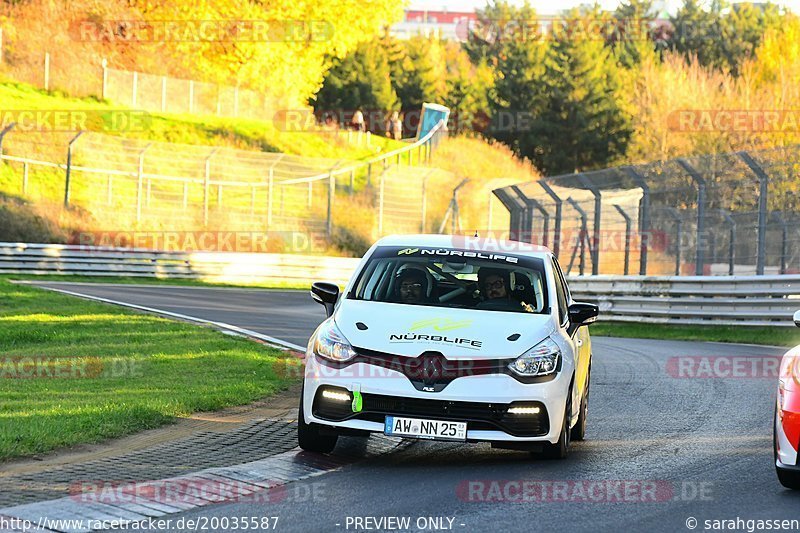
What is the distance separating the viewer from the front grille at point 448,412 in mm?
8258

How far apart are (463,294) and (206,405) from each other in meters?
2.56

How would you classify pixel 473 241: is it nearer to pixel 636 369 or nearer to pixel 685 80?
pixel 636 369

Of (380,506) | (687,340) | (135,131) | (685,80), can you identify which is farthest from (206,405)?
(685,80)

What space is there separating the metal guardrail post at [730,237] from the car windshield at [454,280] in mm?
12929

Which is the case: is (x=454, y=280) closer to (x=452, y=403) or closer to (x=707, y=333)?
(x=452, y=403)

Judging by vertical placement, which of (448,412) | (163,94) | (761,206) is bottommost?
(448,412)

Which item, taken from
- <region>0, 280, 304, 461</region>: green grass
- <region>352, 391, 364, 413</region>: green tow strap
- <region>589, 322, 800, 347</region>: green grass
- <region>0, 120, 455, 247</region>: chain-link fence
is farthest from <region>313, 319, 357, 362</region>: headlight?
<region>0, 120, 455, 247</region>: chain-link fence

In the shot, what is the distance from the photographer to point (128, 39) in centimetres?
5284

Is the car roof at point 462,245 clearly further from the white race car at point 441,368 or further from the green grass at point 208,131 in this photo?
the green grass at point 208,131

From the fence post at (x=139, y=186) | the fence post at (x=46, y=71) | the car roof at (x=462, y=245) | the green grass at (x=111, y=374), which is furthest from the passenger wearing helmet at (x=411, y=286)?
the fence post at (x=46, y=71)

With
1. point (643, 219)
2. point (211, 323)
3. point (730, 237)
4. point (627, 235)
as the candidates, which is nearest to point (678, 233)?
point (643, 219)

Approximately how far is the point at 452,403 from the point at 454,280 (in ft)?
5.98

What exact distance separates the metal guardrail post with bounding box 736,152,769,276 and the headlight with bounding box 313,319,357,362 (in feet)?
43.8

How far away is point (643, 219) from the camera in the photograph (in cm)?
2464
